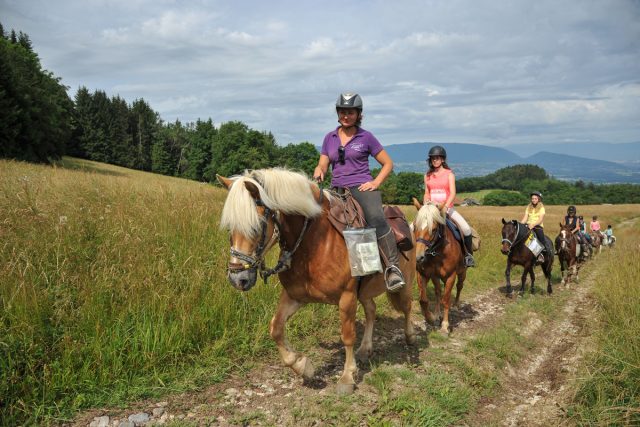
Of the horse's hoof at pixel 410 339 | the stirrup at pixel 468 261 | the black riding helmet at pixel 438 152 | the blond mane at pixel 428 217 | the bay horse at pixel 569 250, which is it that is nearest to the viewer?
the horse's hoof at pixel 410 339

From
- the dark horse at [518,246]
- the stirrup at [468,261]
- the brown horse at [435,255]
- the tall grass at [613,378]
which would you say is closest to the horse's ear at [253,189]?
the tall grass at [613,378]

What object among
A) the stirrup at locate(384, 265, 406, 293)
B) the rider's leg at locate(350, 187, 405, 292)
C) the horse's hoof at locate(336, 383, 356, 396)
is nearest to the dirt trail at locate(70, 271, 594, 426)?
the horse's hoof at locate(336, 383, 356, 396)

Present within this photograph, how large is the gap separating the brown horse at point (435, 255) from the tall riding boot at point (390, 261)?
2.26m

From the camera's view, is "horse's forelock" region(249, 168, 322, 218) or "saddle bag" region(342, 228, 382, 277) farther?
"saddle bag" region(342, 228, 382, 277)

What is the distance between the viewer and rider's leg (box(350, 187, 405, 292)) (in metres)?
4.64

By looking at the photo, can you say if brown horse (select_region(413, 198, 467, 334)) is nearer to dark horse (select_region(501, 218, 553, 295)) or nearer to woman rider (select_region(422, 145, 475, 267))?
woman rider (select_region(422, 145, 475, 267))

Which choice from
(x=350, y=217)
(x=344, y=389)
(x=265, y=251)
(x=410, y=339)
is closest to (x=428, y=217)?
(x=410, y=339)

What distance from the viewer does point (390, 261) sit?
15.5 ft

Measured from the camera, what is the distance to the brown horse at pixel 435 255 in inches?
272

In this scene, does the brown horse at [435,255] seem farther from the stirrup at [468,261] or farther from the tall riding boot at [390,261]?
the tall riding boot at [390,261]

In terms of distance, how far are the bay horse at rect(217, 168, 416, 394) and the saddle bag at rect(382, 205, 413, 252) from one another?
57 centimetres

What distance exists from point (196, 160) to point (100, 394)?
76.3 metres

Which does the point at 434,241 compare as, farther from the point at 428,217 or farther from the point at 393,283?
the point at 393,283

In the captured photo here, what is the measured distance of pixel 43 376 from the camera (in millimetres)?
3564
